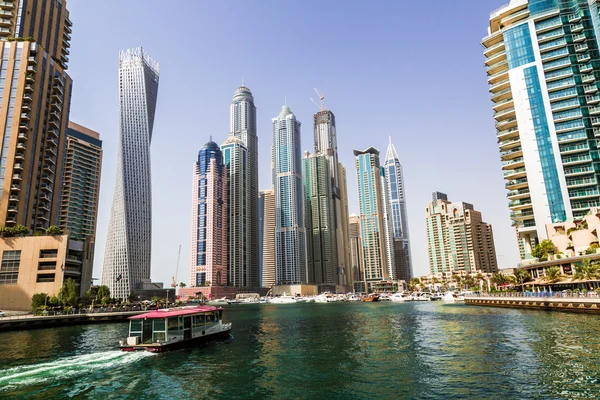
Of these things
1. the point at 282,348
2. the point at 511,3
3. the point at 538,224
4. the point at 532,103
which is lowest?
the point at 282,348

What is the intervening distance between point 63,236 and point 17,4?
267 feet

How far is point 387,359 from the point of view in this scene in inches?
1464

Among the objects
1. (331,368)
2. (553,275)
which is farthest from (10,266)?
(553,275)

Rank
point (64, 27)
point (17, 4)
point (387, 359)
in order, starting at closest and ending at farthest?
point (387, 359) < point (17, 4) < point (64, 27)

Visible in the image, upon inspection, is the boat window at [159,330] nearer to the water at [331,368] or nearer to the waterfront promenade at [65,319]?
the water at [331,368]

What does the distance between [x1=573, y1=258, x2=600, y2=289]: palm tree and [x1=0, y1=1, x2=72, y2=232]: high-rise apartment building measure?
141 metres

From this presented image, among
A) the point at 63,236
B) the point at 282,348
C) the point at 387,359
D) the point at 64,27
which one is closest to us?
the point at 387,359

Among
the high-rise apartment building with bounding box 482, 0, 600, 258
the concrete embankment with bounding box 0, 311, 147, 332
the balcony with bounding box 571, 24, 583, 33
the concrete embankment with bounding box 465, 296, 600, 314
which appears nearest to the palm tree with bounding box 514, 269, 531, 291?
the high-rise apartment building with bounding box 482, 0, 600, 258

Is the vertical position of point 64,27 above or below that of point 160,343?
above

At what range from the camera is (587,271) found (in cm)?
8106

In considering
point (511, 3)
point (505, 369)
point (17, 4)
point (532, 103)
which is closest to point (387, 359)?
point (505, 369)

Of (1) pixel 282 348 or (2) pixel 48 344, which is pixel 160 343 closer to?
(1) pixel 282 348

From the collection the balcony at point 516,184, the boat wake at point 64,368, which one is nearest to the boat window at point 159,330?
the boat wake at point 64,368

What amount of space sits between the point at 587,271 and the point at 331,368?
7592 cm
